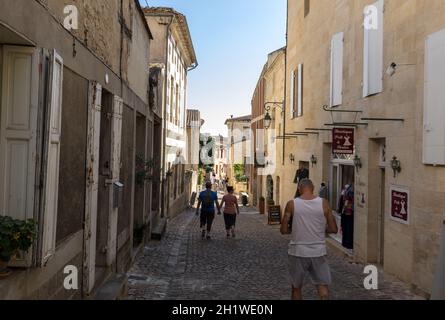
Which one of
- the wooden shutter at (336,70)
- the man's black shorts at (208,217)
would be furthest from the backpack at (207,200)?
the wooden shutter at (336,70)

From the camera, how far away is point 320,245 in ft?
17.7

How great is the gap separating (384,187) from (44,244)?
7738 mm

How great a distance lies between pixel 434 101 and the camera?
734 cm

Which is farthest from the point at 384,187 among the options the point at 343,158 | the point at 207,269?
the point at 207,269

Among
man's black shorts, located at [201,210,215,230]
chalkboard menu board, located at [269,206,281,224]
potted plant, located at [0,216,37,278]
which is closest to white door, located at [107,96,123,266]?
potted plant, located at [0,216,37,278]

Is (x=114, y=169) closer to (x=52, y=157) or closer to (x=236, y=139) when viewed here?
(x=52, y=157)

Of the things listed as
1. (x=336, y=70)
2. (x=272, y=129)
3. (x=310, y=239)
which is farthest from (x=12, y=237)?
(x=272, y=129)

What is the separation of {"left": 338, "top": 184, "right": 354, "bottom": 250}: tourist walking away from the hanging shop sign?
2400mm

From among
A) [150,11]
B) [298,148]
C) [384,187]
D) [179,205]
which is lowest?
[179,205]

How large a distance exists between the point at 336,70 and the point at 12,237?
10571 millimetres

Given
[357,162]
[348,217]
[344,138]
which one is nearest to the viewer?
[357,162]

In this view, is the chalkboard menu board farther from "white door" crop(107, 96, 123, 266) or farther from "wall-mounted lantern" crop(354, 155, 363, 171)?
"white door" crop(107, 96, 123, 266)

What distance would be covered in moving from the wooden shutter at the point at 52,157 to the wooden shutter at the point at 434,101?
5.14 metres
